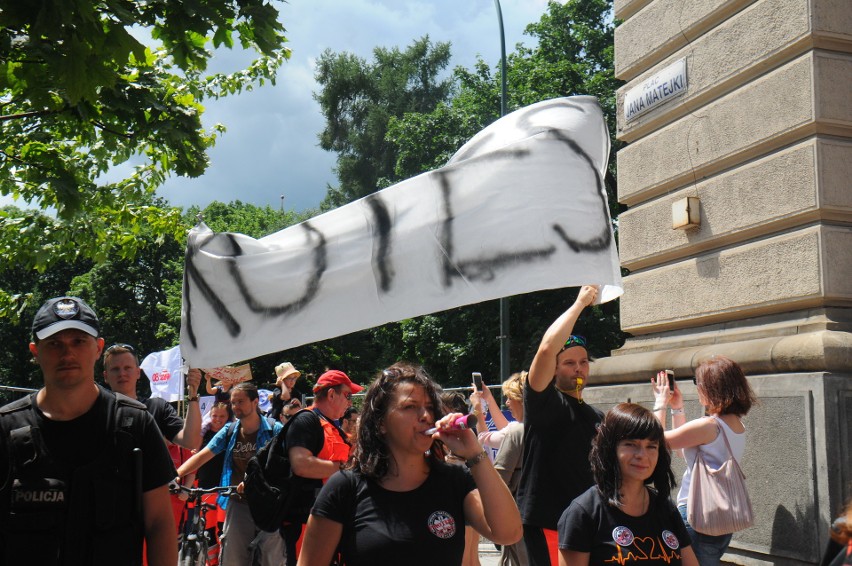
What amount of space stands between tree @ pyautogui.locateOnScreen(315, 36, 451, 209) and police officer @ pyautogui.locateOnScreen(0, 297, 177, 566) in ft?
126

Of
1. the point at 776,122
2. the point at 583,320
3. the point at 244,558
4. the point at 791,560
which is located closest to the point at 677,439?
the point at 791,560

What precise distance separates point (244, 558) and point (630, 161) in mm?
4873

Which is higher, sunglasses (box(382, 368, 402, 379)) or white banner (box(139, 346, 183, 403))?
white banner (box(139, 346, 183, 403))

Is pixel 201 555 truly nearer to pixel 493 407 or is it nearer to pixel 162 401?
pixel 493 407

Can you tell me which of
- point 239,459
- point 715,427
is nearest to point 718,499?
point 715,427

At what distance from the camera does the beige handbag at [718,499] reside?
5.42 m

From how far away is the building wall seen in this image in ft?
20.3

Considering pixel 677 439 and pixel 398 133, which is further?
pixel 398 133

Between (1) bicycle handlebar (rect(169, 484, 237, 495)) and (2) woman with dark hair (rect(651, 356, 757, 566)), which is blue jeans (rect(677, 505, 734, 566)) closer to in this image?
(2) woman with dark hair (rect(651, 356, 757, 566))

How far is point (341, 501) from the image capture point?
344 cm

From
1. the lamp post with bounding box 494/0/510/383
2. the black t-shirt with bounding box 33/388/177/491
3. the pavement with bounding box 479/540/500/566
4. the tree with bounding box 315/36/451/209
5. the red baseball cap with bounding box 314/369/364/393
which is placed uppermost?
the tree with bounding box 315/36/451/209

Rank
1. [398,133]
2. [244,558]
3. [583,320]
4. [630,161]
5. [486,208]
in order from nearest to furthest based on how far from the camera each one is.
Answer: [486,208], [244,558], [630,161], [583,320], [398,133]

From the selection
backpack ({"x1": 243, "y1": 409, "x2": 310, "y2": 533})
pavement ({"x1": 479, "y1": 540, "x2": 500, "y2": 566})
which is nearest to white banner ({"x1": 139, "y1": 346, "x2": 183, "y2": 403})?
pavement ({"x1": 479, "y1": 540, "x2": 500, "y2": 566})

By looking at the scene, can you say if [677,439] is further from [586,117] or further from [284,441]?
[284,441]
